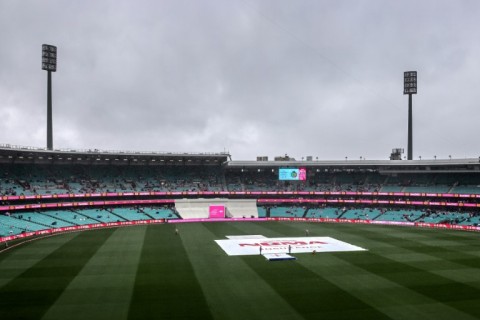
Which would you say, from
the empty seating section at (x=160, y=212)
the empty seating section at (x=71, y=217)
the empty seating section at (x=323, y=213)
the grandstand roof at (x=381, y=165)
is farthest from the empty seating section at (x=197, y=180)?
the empty seating section at (x=323, y=213)

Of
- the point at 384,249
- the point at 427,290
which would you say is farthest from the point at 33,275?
the point at 384,249

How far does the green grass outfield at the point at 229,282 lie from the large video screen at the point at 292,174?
126 feet

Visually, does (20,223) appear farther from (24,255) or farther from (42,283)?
(42,283)

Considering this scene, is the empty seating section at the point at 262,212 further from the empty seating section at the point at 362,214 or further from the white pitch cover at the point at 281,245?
the white pitch cover at the point at 281,245

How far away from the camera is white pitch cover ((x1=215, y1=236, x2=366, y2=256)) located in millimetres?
42531

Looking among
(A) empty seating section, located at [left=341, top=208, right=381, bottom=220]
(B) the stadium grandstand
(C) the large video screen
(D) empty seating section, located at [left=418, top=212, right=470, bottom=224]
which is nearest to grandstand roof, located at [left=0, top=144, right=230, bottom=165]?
(B) the stadium grandstand

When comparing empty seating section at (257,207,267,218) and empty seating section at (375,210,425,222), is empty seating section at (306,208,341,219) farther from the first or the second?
empty seating section at (257,207,267,218)

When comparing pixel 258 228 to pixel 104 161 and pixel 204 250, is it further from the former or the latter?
pixel 104 161

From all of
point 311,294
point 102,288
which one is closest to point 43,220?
point 102,288

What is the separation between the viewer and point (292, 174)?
87375 mm

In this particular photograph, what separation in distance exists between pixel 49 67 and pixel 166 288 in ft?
242

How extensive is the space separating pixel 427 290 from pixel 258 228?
38821mm

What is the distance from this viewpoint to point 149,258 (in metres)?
38.7

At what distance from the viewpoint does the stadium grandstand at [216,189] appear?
72438mm
